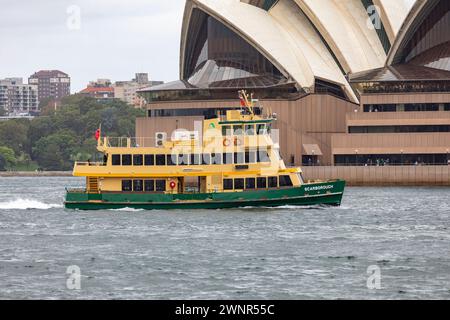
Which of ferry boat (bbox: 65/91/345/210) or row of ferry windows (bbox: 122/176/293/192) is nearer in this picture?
ferry boat (bbox: 65/91/345/210)

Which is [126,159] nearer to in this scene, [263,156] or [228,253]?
[263,156]

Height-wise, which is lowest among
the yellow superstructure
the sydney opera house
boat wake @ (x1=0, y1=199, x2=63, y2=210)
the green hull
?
boat wake @ (x1=0, y1=199, x2=63, y2=210)

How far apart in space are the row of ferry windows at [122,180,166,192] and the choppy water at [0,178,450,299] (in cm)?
146

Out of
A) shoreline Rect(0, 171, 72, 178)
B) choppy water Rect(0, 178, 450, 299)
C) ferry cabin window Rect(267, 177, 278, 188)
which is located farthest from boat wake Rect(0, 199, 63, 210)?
shoreline Rect(0, 171, 72, 178)

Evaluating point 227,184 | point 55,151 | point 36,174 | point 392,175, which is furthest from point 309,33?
point 55,151

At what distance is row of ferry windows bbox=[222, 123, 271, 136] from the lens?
230 ft

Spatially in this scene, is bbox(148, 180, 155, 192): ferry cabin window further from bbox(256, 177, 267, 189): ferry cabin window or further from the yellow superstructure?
bbox(256, 177, 267, 189): ferry cabin window

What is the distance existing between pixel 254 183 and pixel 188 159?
387cm

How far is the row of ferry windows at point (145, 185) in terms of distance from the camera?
229ft

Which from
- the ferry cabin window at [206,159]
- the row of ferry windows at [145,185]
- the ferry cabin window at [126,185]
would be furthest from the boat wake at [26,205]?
the ferry cabin window at [206,159]

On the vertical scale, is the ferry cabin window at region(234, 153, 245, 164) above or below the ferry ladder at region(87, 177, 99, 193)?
above
